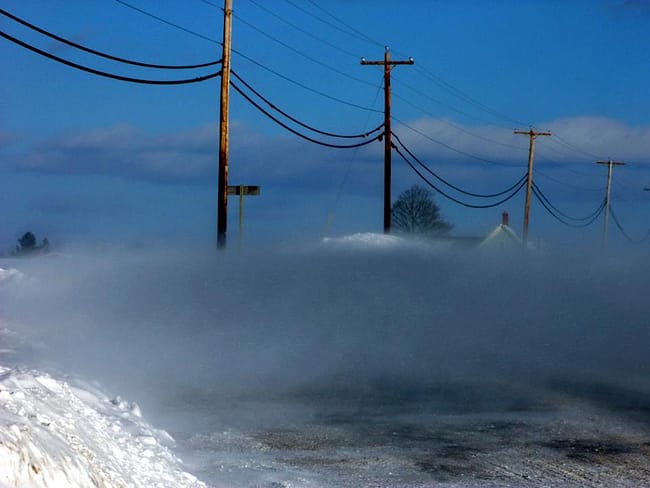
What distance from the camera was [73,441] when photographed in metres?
8.02

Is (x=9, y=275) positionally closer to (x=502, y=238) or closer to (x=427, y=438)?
(x=427, y=438)

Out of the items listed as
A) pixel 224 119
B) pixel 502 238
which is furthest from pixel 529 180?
pixel 224 119

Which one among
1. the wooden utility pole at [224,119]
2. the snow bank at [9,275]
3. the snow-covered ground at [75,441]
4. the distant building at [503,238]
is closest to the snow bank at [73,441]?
the snow-covered ground at [75,441]

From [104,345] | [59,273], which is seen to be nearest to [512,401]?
[104,345]

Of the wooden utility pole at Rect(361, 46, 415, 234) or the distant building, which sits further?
the distant building

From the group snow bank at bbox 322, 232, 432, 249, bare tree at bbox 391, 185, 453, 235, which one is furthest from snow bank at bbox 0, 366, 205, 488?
bare tree at bbox 391, 185, 453, 235

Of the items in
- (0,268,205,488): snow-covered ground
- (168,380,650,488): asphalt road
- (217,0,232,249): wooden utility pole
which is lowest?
(168,380,650,488): asphalt road

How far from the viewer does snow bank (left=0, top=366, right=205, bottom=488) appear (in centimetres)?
655

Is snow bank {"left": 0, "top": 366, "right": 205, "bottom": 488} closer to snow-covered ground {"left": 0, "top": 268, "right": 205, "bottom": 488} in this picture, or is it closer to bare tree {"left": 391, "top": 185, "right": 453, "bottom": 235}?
snow-covered ground {"left": 0, "top": 268, "right": 205, "bottom": 488}

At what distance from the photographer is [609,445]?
11297 millimetres

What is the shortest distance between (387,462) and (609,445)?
2.78 m

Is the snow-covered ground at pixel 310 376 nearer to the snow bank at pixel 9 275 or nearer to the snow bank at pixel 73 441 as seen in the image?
the snow bank at pixel 73 441

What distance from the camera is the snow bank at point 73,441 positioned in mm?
6555

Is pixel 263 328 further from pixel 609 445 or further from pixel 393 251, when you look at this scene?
pixel 393 251
